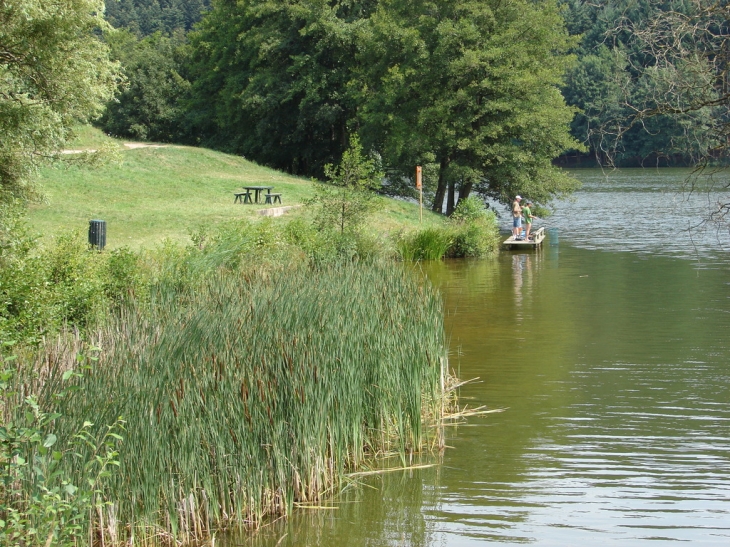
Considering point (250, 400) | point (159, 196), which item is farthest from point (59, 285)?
point (159, 196)

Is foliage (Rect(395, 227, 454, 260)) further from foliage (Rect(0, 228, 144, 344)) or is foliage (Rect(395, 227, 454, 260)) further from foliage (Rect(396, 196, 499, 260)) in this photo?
foliage (Rect(0, 228, 144, 344))

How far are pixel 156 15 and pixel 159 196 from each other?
119m

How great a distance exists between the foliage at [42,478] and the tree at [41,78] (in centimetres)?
715

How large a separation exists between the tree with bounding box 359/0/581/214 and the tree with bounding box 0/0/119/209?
21155 millimetres

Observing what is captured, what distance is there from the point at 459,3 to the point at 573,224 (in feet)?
34.3

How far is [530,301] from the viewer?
63.3 feet

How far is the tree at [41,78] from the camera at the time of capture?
13016 mm

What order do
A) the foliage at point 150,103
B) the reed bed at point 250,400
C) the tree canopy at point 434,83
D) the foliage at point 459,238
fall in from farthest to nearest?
1. the foliage at point 150,103
2. the tree canopy at point 434,83
3. the foliage at point 459,238
4. the reed bed at point 250,400

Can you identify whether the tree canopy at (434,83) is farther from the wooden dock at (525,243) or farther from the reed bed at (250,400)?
the reed bed at (250,400)

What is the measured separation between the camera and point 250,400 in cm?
781

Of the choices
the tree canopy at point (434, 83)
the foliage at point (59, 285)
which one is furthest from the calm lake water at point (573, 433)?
the tree canopy at point (434, 83)

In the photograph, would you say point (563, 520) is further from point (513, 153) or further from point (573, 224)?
point (573, 224)

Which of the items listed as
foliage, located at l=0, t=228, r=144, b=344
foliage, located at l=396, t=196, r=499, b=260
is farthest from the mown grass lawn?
foliage, located at l=0, t=228, r=144, b=344

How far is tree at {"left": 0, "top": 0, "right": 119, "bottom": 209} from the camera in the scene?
1302 centimetres
